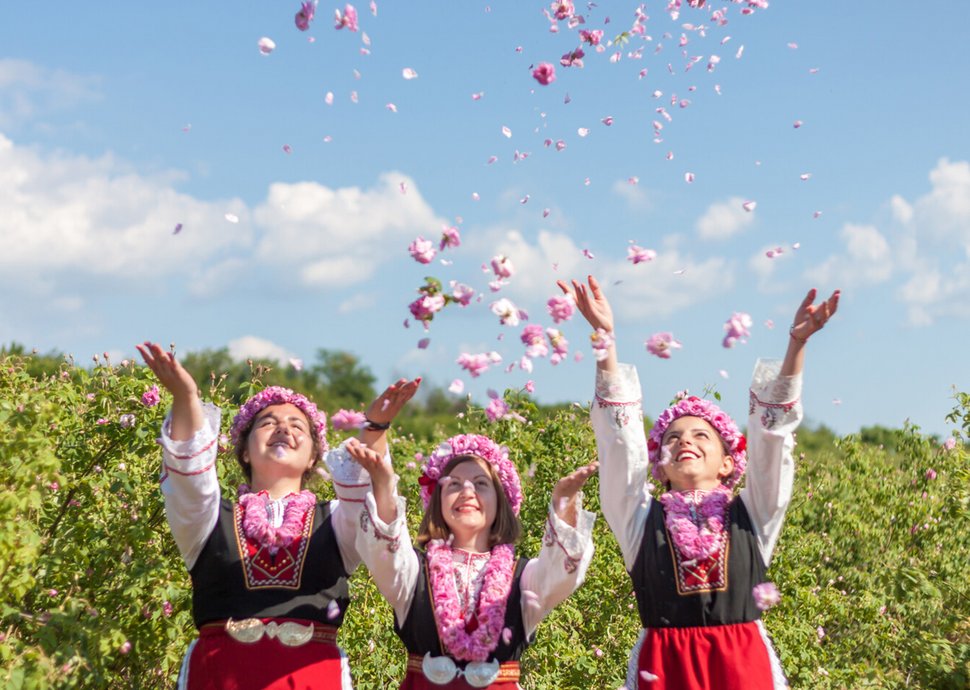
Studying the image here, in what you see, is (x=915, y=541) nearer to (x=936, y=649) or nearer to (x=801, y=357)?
(x=936, y=649)

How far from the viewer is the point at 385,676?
16.8 ft

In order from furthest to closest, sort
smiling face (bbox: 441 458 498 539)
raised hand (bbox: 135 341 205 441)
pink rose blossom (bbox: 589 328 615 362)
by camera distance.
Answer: smiling face (bbox: 441 458 498 539) → pink rose blossom (bbox: 589 328 615 362) → raised hand (bbox: 135 341 205 441)

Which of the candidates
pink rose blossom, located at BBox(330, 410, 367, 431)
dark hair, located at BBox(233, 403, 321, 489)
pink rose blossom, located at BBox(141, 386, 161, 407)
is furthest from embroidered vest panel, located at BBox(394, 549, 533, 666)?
pink rose blossom, located at BBox(141, 386, 161, 407)

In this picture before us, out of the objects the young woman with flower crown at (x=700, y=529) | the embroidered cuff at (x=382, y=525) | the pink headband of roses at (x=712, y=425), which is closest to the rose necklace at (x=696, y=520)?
the young woman with flower crown at (x=700, y=529)

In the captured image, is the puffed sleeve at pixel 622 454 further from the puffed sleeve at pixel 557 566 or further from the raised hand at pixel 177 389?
the raised hand at pixel 177 389

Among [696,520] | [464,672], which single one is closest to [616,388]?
[696,520]

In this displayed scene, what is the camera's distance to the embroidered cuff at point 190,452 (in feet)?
11.7

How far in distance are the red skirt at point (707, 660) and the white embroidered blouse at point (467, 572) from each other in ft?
1.13

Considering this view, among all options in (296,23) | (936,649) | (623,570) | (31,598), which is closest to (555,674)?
(623,570)

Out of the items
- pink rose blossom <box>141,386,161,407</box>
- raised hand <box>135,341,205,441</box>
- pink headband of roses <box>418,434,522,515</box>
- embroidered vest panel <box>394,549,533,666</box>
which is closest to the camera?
raised hand <box>135,341,205,441</box>

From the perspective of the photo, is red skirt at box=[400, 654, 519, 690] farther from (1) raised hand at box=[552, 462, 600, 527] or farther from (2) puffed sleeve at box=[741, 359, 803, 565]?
(2) puffed sleeve at box=[741, 359, 803, 565]

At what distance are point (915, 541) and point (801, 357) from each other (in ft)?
15.0

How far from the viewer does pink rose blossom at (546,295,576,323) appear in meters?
3.68

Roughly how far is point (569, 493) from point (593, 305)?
2.02 feet
